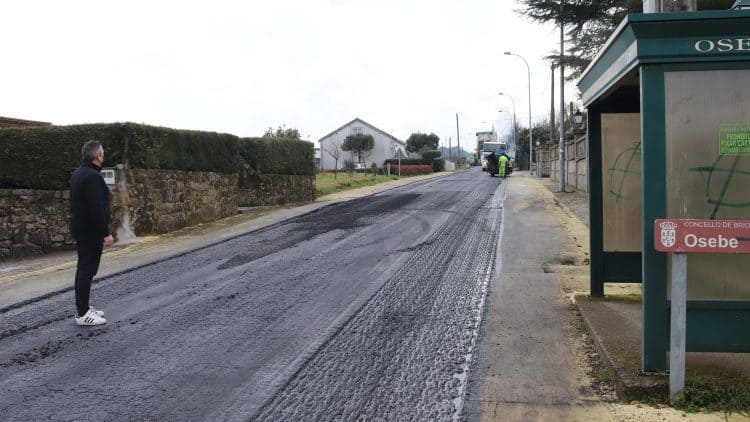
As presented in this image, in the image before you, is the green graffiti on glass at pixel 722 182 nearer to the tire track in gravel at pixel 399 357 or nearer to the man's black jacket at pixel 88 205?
the tire track in gravel at pixel 399 357

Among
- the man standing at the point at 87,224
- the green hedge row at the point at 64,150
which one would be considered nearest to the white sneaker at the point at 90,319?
the man standing at the point at 87,224

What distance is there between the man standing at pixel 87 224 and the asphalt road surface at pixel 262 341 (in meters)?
0.25

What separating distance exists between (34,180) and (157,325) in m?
10.1

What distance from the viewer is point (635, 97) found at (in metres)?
6.57

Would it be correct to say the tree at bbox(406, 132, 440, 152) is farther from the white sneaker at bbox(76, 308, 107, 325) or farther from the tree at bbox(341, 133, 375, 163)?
the white sneaker at bbox(76, 308, 107, 325)

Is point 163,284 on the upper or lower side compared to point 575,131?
lower

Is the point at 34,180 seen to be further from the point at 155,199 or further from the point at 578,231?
the point at 578,231

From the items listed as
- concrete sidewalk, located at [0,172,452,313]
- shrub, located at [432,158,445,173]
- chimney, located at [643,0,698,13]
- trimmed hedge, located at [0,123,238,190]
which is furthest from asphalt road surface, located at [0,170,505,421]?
shrub, located at [432,158,445,173]

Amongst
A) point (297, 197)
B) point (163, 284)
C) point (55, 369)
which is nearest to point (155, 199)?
point (163, 284)

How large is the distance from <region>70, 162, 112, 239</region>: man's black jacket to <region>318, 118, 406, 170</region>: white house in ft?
244

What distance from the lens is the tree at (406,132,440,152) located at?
96375 mm

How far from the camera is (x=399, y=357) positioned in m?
5.32

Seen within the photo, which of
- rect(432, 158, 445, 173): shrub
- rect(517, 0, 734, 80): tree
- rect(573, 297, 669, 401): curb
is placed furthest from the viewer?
rect(432, 158, 445, 173): shrub

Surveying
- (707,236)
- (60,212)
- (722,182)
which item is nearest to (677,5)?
(722,182)
